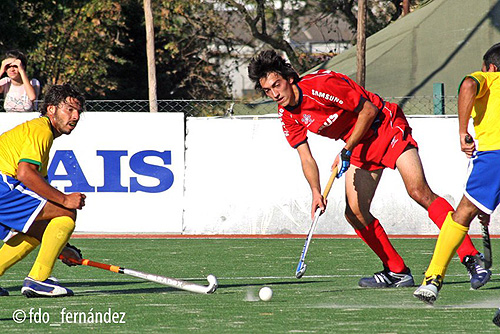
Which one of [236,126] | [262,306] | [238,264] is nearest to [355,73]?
[236,126]

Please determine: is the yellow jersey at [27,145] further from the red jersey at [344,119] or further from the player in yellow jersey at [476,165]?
the player in yellow jersey at [476,165]

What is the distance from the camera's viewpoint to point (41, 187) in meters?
6.59

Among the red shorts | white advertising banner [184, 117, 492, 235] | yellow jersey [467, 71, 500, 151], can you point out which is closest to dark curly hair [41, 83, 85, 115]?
the red shorts

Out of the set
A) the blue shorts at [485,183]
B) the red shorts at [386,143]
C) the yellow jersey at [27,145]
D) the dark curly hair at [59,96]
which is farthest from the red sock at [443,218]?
the yellow jersey at [27,145]

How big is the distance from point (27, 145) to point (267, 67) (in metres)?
1.66

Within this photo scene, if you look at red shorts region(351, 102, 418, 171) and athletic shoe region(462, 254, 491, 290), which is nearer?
athletic shoe region(462, 254, 491, 290)

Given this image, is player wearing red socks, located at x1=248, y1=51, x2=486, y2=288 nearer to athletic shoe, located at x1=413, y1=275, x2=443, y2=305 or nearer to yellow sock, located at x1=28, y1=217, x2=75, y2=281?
athletic shoe, located at x1=413, y1=275, x2=443, y2=305

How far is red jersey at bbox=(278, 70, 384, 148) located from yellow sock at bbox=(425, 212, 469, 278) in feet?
3.75

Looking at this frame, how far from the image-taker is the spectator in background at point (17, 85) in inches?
475

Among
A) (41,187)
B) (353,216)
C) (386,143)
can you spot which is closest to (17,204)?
(41,187)

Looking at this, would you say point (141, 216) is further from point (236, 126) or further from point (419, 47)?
point (419, 47)

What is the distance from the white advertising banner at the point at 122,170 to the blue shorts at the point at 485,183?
700 centimetres
